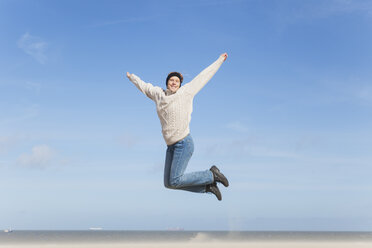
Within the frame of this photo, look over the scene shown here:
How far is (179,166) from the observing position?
6680 mm

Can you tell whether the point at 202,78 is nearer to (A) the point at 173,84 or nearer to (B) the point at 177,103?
(A) the point at 173,84

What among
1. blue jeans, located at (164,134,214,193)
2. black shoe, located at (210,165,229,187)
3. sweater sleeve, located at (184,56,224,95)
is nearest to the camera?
blue jeans, located at (164,134,214,193)

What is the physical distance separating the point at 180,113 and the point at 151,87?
Answer: 664mm

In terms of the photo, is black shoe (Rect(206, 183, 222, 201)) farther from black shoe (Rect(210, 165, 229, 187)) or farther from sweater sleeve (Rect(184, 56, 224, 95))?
sweater sleeve (Rect(184, 56, 224, 95))

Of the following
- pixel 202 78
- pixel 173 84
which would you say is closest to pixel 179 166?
pixel 173 84

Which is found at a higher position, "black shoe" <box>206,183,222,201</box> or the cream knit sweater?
the cream knit sweater

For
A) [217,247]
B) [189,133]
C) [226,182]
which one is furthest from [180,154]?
[217,247]

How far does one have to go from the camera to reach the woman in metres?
6.68

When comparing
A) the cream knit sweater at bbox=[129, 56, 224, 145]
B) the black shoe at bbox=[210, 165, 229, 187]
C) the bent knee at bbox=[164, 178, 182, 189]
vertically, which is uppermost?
the cream knit sweater at bbox=[129, 56, 224, 145]

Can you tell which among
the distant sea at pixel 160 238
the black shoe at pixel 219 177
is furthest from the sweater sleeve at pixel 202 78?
the distant sea at pixel 160 238

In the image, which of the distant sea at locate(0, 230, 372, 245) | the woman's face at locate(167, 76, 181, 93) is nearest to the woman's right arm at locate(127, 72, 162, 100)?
the woman's face at locate(167, 76, 181, 93)

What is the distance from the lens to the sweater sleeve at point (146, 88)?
6911 millimetres

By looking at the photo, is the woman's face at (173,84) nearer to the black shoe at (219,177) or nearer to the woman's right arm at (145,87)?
the woman's right arm at (145,87)

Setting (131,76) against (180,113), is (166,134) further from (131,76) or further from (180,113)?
(131,76)
